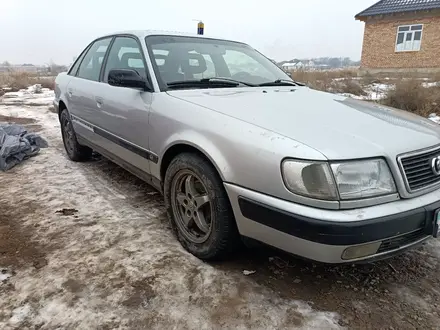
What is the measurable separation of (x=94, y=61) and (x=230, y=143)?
98.5 inches

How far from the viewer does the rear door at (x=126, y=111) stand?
2682 millimetres

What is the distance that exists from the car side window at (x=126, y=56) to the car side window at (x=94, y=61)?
205 millimetres

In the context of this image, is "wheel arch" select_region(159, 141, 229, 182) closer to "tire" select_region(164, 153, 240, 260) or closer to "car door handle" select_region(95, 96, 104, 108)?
"tire" select_region(164, 153, 240, 260)

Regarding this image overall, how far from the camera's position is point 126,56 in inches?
124

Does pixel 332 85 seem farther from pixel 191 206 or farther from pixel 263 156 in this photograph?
pixel 263 156

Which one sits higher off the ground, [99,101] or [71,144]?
[99,101]

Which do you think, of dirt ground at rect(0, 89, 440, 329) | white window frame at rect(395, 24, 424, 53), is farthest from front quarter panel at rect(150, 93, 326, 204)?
white window frame at rect(395, 24, 424, 53)

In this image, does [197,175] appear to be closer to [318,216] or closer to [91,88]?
[318,216]

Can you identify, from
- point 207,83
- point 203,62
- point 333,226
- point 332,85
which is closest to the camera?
point 333,226

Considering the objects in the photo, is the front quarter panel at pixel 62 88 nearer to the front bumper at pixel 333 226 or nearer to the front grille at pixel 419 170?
the front bumper at pixel 333 226

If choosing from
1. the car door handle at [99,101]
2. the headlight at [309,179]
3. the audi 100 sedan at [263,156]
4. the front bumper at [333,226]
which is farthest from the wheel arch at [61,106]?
the headlight at [309,179]

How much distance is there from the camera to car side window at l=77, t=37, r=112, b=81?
3624 mm

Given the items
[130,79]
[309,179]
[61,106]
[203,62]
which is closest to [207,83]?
[203,62]

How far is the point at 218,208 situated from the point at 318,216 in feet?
2.06
